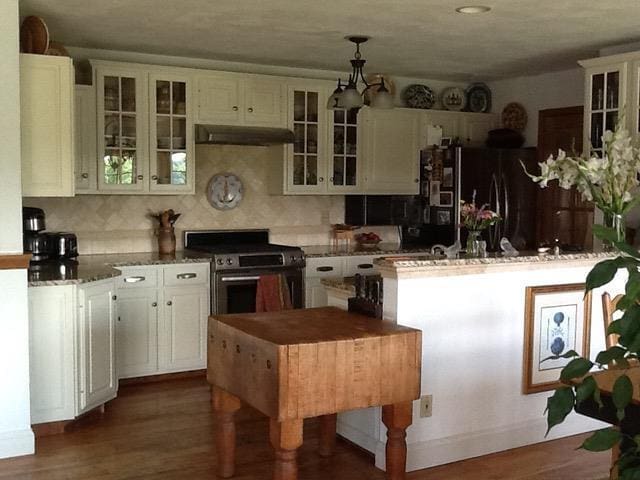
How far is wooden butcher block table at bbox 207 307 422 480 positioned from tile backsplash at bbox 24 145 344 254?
252 centimetres

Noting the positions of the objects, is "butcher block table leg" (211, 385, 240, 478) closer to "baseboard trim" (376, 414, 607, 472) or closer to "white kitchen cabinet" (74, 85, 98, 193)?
"baseboard trim" (376, 414, 607, 472)

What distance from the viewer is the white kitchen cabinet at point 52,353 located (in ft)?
13.6

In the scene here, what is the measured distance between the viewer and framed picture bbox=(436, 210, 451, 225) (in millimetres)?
6496

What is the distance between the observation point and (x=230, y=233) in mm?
6262

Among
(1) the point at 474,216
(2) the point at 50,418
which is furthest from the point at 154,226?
(1) the point at 474,216

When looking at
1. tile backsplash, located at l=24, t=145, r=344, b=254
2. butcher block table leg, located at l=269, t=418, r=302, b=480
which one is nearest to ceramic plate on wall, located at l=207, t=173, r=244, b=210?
tile backsplash, located at l=24, t=145, r=344, b=254

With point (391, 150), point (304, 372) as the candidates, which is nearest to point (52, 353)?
point (304, 372)

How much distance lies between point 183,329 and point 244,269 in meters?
0.62

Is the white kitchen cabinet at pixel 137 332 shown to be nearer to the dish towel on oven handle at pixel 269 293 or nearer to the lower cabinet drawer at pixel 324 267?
the dish towel on oven handle at pixel 269 293

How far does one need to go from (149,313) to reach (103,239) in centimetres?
83

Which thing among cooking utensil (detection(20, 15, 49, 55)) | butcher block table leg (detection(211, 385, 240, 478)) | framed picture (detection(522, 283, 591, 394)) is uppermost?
cooking utensil (detection(20, 15, 49, 55))

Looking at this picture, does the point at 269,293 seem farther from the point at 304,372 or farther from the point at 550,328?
the point at 304,372

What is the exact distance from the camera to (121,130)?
555 cm

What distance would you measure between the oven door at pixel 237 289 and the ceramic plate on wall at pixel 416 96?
2143 millimetres
